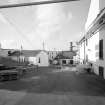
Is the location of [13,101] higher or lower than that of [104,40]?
lower

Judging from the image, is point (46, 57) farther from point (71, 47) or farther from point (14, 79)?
point (71, 47)

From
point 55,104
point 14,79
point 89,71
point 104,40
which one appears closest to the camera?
point 55,104

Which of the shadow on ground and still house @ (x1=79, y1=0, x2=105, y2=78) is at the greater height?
still house @ (x1=79, y1=0, x2=105, y2=78)

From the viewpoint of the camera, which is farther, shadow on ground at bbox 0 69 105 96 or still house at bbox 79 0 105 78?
still house at bbox 79 0 105 78

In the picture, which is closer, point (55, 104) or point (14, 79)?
point (55, 104)

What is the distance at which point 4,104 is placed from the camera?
623cm

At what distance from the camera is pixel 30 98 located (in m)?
7.13

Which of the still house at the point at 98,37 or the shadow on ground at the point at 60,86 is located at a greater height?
the still house at the point at 98,37

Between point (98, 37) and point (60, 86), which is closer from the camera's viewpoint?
point (60, 86)

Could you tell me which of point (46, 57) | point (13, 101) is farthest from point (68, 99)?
point (46, 57)

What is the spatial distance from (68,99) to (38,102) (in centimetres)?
185

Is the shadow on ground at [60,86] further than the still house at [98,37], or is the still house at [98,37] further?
the still house at [98,37]

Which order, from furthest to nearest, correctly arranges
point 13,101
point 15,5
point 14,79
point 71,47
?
1. point 71,47
2. point 14,79
3. point 13,101
4. point 15,5

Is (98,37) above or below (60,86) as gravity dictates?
above
